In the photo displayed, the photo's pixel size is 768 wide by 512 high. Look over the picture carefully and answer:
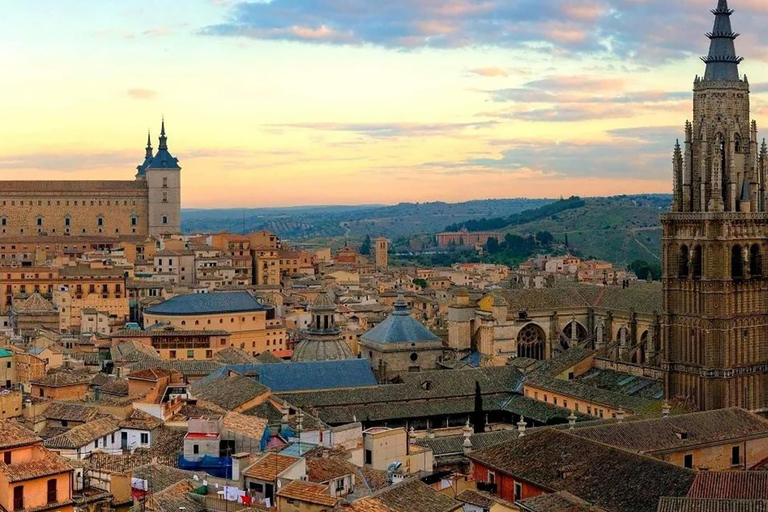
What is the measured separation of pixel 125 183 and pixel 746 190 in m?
92.5

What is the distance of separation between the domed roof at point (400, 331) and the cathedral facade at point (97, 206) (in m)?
71.0

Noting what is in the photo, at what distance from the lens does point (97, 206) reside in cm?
13512

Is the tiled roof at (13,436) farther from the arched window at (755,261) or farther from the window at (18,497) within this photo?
the arched window at (755,261)

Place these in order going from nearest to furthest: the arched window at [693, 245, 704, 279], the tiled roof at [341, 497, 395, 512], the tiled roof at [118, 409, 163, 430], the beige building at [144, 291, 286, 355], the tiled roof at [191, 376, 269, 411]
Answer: the tiled roof at [341, 497, 395, 512] < the tiled roof at [118, 409, 163, 430] < the tiled roof at [191, 376, 269, 411] < the arched window at [693, 245, 704, 279] < the beige building at [144, 291, 286, 355]

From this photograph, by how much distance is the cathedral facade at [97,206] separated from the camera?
133 metres

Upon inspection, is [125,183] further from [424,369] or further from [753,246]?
[753,246]

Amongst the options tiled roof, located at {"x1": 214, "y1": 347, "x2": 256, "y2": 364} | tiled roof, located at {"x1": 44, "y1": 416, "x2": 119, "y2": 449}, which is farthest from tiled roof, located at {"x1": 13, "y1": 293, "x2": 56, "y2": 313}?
tiled roof, located at {"x1": 44, "y1": 416, "x2": 119, "y2": 449}

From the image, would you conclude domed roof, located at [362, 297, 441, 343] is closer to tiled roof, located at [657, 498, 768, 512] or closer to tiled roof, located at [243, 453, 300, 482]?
tiled roof, located at [243, 453, 300, 482]

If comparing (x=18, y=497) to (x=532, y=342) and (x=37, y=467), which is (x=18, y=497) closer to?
(x=37, y=467)

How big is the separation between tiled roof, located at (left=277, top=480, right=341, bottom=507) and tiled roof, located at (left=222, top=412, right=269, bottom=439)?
24.2 ft

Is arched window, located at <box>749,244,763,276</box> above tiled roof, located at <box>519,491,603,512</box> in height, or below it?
above

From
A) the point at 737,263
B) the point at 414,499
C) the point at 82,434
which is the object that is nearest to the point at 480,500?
the point at 414,499

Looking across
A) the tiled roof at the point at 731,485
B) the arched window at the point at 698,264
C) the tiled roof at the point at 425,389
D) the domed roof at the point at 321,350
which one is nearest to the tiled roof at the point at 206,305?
the domed roof at the point at 321,350

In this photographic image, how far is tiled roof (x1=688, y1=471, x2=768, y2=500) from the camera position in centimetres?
3084
